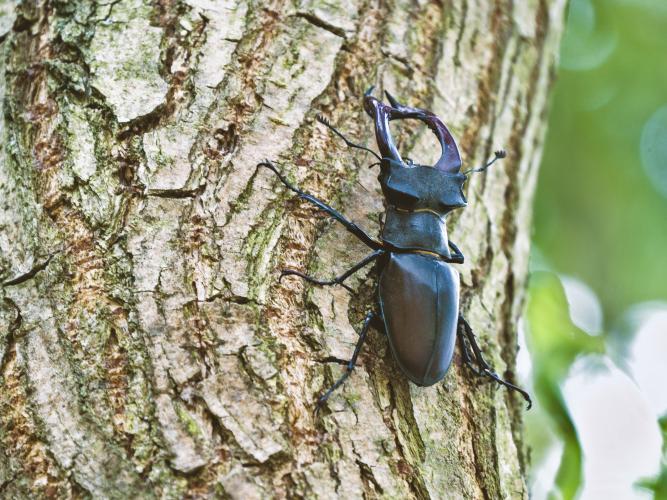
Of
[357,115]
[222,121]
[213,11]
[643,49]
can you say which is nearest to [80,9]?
[213,11]

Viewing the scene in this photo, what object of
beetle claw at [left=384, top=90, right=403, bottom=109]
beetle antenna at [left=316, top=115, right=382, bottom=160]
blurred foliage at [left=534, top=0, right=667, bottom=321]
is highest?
blurred foliage at [left=534, top=0, right=667, bottom=321]

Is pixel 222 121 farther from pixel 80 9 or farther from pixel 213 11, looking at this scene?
pixel 80 9

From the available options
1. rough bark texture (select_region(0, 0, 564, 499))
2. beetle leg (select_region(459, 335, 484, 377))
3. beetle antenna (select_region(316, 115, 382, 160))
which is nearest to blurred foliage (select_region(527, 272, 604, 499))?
rough bark texture (select_region(0, 0, 564, 499))

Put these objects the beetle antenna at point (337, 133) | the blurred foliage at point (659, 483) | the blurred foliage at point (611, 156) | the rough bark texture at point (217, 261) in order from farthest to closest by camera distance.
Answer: the blurred foliage at point (611, 156) < the blurred foliage at point (659, 483) < the beetle antenna at point (337, 133) < the rough bark texture at point (217, 261)

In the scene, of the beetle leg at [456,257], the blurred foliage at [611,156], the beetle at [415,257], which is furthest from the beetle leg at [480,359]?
the blurred foliage at [611,156]

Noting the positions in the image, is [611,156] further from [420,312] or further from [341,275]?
[341,275]

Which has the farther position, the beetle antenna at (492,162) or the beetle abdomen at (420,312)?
the beetle antenna at (492,162)

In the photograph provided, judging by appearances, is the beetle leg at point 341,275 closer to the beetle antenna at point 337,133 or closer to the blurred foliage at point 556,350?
the beetle antenna at point 337,133

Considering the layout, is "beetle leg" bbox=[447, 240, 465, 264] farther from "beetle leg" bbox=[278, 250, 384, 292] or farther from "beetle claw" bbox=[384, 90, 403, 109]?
"beetle claw" bbox=[384, 90, 403, 109]

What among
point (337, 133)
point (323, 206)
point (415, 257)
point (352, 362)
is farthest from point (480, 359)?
point (337, 133)
